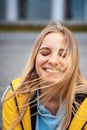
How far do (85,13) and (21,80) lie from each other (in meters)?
31.3

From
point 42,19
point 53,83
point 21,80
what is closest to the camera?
point 53,83

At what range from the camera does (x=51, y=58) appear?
8.95ft

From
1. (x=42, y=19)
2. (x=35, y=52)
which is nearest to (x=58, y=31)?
(x=35, y=52)

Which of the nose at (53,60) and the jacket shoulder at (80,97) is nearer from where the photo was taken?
the nose at (53,60)

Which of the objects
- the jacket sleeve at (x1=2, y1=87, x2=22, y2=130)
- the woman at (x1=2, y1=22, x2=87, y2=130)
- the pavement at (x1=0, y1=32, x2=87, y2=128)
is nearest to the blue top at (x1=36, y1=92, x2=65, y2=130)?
the woman at (x1=2, y1=22, x2=87, y2=130)

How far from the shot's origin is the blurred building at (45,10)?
110 feet

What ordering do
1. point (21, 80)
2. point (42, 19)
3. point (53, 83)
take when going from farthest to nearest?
point (42, 19) < point (21, 80) < point (53, 83)

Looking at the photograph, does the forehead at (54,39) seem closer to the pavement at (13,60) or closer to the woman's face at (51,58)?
the woman's face at (51,58)

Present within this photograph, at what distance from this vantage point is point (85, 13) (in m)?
33.9

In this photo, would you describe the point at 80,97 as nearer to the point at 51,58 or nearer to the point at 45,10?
the point at 51,58

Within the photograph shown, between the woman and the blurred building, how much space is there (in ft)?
100

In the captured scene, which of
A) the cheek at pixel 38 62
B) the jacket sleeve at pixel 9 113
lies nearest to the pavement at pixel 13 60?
the jacket sleeve at pixel 9 113

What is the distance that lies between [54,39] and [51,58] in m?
0.11

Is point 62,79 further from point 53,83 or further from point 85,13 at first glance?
point 85,13
